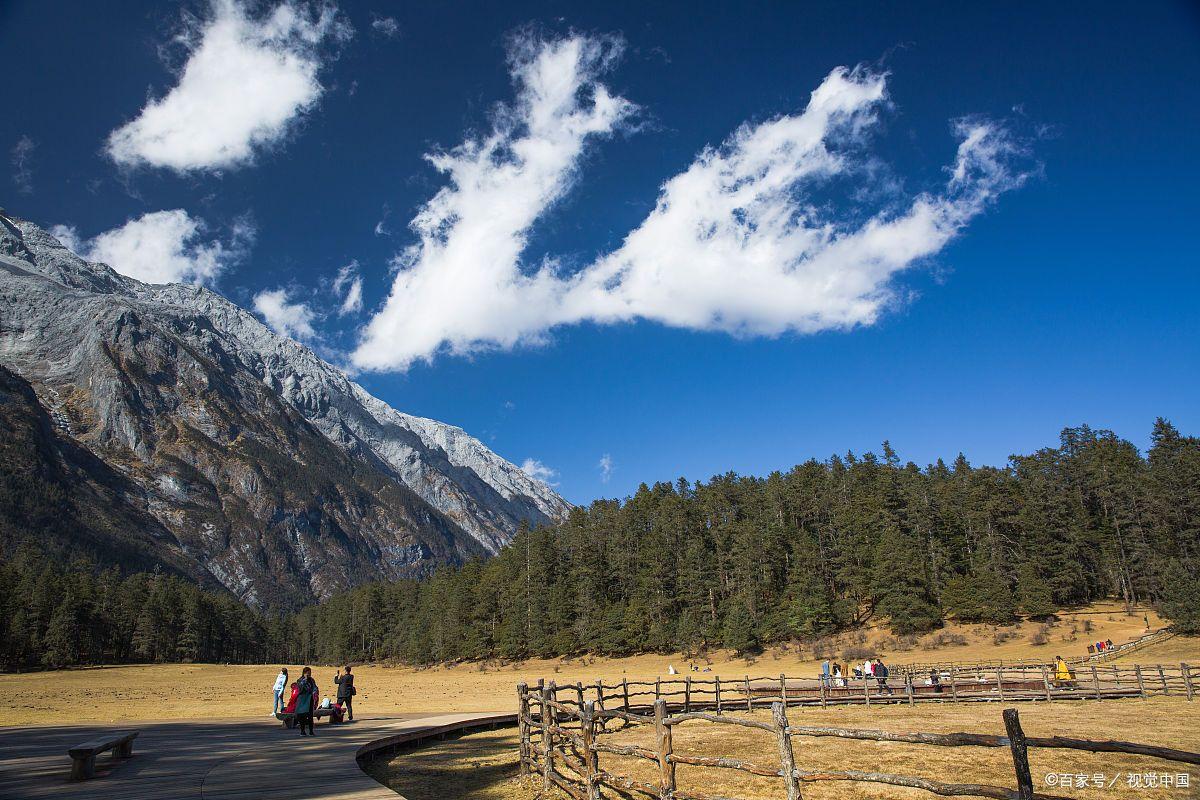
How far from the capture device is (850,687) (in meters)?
31.7

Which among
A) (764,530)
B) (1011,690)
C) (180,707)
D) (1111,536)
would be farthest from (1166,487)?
(180,707)

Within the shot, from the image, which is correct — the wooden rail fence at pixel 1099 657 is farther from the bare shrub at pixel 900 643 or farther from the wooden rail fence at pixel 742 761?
the wooden rail fence at pixel 742 761

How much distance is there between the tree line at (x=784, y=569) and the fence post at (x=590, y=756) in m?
60.8

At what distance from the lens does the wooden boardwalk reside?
10906 mm

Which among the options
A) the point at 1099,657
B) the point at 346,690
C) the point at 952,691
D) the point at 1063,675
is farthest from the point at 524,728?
the point at 1099,657

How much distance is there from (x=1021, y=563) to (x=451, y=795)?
76470 millimetres

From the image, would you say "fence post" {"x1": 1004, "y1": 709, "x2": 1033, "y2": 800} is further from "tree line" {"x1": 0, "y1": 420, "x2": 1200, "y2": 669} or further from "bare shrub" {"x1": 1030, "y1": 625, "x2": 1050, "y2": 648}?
"bare shrub" {"x1": 1030, "y1": 625, "x2": 1050, "y2": 648}

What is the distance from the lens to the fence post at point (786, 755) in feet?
29.9

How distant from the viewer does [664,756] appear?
10992 mm

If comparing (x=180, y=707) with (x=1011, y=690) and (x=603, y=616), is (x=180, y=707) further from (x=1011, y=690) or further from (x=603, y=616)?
(x=603, y=616)

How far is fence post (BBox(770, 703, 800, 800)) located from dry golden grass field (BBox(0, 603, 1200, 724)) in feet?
105

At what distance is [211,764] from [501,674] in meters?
71.5

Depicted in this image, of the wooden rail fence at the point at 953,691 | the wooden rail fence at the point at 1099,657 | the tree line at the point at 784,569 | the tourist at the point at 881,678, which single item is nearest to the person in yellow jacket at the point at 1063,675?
the wooden rail fence at the point at 953,691

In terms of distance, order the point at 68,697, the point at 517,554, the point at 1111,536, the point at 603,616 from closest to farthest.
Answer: the point at 68,697
the point at 1111,536
the point at 603,616
the point at 517,554
